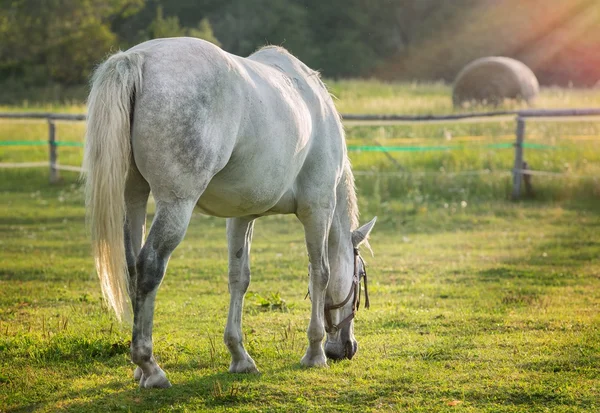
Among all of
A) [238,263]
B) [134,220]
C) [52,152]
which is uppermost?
[134,220]

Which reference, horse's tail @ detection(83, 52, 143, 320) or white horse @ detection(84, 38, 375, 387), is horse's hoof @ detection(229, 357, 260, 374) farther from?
horse's tail @ detection(83, 52, 143, 320)

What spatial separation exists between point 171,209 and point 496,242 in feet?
22.9

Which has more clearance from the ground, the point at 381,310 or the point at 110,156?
the point at 110,156

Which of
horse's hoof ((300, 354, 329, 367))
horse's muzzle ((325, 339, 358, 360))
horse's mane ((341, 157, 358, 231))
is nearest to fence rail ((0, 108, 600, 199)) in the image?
horse's mane ((341, 157, 358, 231))

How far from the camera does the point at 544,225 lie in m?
11.3

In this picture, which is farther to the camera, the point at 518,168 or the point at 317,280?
the point at 518,168

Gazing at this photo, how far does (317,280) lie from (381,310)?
1.72 metres

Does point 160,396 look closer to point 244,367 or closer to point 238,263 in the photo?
point 244,367

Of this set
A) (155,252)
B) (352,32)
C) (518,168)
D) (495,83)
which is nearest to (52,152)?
(518,168)

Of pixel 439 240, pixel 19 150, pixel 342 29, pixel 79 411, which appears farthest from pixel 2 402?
pixel 342 29

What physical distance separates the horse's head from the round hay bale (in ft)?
57.8

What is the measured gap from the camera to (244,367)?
4.78m

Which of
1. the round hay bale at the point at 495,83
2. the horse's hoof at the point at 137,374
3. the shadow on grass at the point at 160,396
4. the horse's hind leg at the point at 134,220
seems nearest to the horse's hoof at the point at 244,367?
the shadow on grass at the point at 160,396

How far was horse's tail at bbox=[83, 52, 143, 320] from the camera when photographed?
12.5 feet
